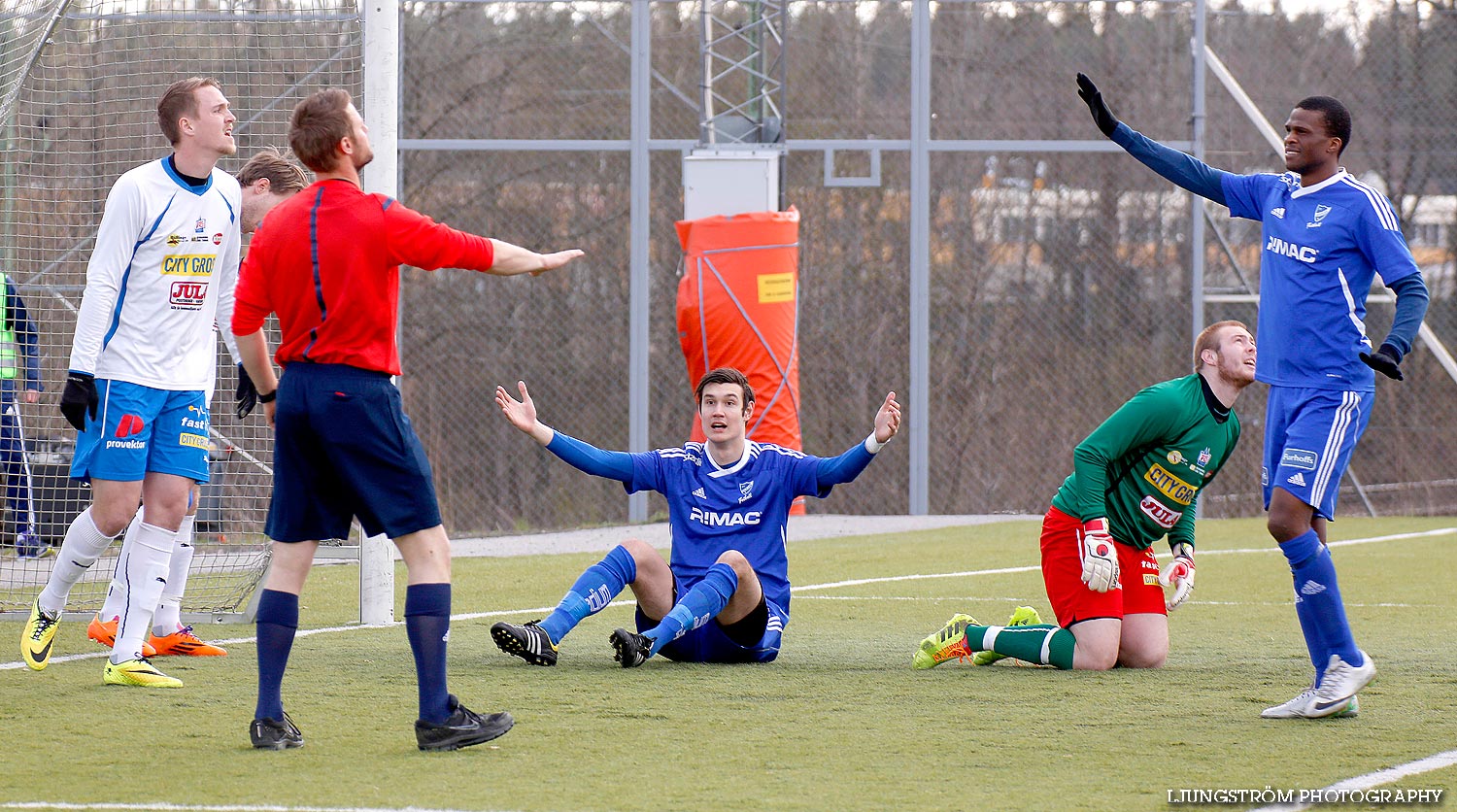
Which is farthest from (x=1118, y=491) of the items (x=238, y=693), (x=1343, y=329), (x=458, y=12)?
(x=458, y=12)

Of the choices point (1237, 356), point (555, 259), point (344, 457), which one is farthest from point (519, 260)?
point (1237, 356)

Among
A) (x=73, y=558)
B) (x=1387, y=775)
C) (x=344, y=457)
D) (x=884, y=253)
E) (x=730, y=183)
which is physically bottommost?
(x=1387, y=775)

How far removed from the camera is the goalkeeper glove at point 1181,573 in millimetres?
5609

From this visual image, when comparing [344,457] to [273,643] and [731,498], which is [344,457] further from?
[731,498]

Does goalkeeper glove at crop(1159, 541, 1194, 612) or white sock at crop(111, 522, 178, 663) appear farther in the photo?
goalkeeper glove at crop(1159, 541, 1194, 612)

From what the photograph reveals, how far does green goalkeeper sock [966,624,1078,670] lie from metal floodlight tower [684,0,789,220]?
768cm

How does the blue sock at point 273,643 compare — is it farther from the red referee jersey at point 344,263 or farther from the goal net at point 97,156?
the goal net at point 97,156

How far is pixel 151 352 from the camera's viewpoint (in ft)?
18.1

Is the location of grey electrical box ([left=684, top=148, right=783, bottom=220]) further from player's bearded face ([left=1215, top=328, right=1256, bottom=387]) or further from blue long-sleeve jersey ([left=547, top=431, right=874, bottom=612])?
player's bearded face ([left=1215, top=328, right=1256, bottom=387])

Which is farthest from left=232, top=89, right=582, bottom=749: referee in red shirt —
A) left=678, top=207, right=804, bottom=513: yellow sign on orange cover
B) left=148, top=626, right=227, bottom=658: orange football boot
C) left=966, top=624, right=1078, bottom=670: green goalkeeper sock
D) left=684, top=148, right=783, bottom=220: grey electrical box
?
left=684, top=148, right=783, bottom=220: grey electrical box

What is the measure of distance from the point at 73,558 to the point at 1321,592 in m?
4.15

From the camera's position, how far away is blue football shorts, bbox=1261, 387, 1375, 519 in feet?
15.9

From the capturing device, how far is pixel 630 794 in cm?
367

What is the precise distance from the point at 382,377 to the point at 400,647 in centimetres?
221
